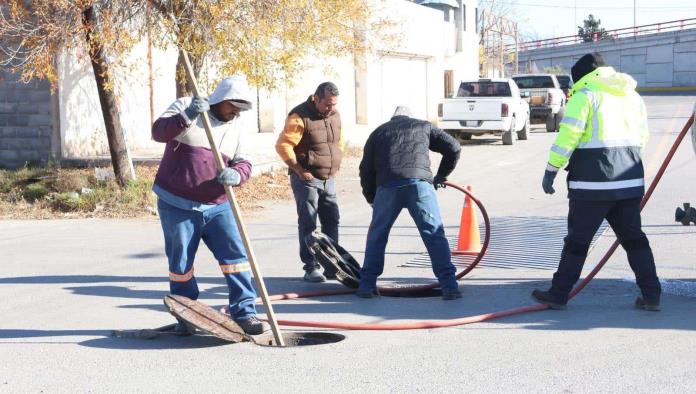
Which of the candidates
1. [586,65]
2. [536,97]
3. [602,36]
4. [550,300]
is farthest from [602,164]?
[602,36]

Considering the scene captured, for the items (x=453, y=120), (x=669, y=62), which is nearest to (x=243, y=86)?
(x=453, y=120)

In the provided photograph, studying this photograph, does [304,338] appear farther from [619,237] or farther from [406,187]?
[619,237]

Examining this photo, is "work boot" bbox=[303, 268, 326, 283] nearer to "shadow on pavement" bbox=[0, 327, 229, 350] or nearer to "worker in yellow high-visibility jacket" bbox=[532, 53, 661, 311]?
"shadow on pavement" bbox=[0, 327, 229, 350]

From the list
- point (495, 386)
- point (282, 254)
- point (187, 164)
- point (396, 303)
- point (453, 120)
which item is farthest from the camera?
point (453, 120)

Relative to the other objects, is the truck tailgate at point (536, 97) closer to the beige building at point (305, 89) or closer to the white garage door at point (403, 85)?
the white garage door at point (403, 85)

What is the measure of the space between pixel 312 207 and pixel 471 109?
52.5 feet

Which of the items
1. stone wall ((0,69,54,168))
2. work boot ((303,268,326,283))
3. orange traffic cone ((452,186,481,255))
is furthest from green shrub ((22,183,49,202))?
orange traffic cone ((452,186,481,255))

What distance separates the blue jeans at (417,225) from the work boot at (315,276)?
782mm

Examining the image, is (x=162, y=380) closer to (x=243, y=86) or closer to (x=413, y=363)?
(x=413, y=363)

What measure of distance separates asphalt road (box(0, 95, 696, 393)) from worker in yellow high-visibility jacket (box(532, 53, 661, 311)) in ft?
1.37

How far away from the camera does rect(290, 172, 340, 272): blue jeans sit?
8328 mm

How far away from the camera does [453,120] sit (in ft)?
78.7

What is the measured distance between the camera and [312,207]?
8359mm

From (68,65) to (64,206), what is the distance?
4236mm
